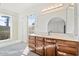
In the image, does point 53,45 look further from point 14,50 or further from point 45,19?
point 14,50

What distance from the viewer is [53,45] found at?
6.57 feet

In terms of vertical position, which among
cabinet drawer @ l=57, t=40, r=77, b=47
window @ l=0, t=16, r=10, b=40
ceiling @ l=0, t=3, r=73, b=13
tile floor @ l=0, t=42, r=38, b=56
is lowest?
tile floor @ l=0, t=42, r=38, b=56

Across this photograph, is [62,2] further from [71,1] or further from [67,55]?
[67,55]

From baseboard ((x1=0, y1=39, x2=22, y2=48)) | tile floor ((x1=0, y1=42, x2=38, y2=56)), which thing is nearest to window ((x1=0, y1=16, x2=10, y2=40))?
baseboard ((x1=0, y1=39, x2=22, y2=48))

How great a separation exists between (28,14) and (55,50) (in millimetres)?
690

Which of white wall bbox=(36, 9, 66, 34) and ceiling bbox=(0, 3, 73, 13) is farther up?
ceiling bbox=(0, 3, 73, 13)

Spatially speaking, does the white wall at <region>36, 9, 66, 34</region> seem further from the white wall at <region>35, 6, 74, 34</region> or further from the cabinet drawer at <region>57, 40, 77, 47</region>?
the cabinet drawer at <region>57, 40, 77, 47</region>

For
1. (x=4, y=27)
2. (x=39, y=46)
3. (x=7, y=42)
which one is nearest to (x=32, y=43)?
(x=39, y=46)

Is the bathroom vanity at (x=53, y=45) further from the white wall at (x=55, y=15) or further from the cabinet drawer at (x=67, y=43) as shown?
the white wall at (x=55, y=15)

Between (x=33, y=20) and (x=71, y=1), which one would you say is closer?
(x=71, y=1)

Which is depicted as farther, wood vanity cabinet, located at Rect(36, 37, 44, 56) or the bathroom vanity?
wood vanity cabinet, located at Rect(36, 37, 44, 56)

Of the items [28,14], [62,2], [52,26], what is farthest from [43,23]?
[62,2]

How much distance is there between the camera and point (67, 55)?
6.38ft

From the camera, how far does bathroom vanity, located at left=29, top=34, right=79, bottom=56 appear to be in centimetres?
190
